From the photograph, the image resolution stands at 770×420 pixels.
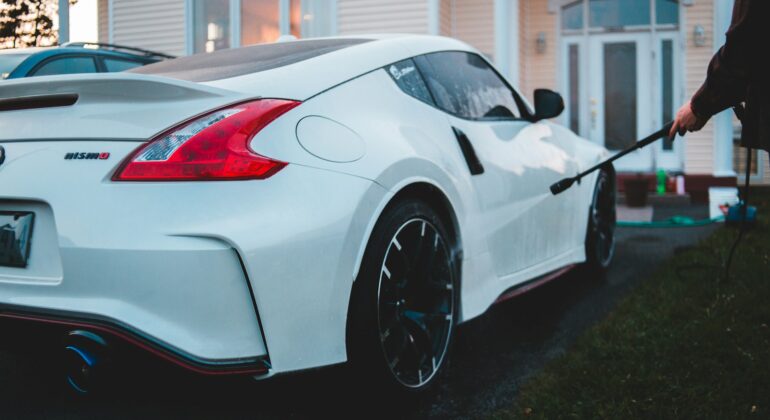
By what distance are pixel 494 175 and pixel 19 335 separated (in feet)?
7.04

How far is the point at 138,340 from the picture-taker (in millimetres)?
2195

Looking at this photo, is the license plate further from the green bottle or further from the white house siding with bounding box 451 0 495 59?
the white house siding with bounding box 451 0 495 59

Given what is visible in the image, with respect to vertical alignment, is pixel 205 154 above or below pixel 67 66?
below

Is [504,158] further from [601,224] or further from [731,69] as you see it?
[601,224]

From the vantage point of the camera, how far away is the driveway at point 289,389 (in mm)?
2863

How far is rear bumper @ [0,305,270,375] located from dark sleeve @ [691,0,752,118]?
1686 mm

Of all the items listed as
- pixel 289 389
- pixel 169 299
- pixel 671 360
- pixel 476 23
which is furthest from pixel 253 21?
pixel 169 299

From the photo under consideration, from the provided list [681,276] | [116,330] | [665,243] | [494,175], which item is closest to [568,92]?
[665,243]

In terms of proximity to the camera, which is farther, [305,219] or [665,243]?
[665,243]

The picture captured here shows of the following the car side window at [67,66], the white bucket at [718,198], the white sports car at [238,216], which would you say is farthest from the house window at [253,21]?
the white sports car at [238,216]

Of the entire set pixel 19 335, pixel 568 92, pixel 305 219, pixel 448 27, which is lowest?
pixel 19 335

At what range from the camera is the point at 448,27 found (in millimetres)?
13148

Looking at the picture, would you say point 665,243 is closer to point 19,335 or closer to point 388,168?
point 388,168

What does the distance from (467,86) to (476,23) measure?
978 cm
